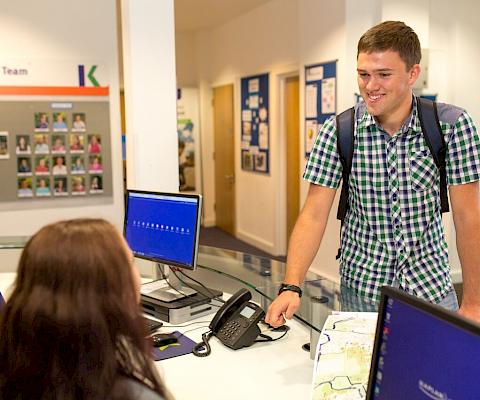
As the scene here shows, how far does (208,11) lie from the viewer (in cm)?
658

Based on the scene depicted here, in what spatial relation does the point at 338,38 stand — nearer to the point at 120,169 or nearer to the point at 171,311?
the point at 120,169

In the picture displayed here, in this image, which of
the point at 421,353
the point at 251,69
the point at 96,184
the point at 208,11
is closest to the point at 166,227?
the point at 421,353

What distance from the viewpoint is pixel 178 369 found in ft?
5.83

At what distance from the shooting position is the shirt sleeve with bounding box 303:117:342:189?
189cm

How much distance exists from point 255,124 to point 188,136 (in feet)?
5.34

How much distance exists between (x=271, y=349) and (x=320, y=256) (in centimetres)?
335

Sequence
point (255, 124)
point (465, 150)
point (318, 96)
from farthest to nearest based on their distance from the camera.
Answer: point (255, 124)
point (318, 96)
point (465, 150)

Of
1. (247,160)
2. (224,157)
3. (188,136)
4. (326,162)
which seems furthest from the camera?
(188,136)

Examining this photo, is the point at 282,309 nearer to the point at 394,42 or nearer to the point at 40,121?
the point at 394,42

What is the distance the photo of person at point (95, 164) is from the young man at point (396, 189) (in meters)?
2.83

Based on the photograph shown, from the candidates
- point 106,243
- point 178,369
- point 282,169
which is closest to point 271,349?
point 178,369

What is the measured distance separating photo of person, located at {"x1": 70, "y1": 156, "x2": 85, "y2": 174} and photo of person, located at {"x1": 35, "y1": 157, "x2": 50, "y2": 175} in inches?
6.8

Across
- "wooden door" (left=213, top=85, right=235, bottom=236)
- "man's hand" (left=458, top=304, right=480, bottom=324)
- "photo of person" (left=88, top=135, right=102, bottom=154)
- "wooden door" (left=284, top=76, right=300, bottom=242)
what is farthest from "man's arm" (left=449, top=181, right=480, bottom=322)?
"wooden door" (left=213, top=85, right=235, bottom=236)

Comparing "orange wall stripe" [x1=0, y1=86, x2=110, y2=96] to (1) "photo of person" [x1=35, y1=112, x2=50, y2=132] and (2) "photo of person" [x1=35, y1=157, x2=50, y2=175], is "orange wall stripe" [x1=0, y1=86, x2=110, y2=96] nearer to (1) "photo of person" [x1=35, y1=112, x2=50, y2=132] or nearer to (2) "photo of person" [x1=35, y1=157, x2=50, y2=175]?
(1) "photo of person" [x1=35, y1=112, x2=50, y2=132]
